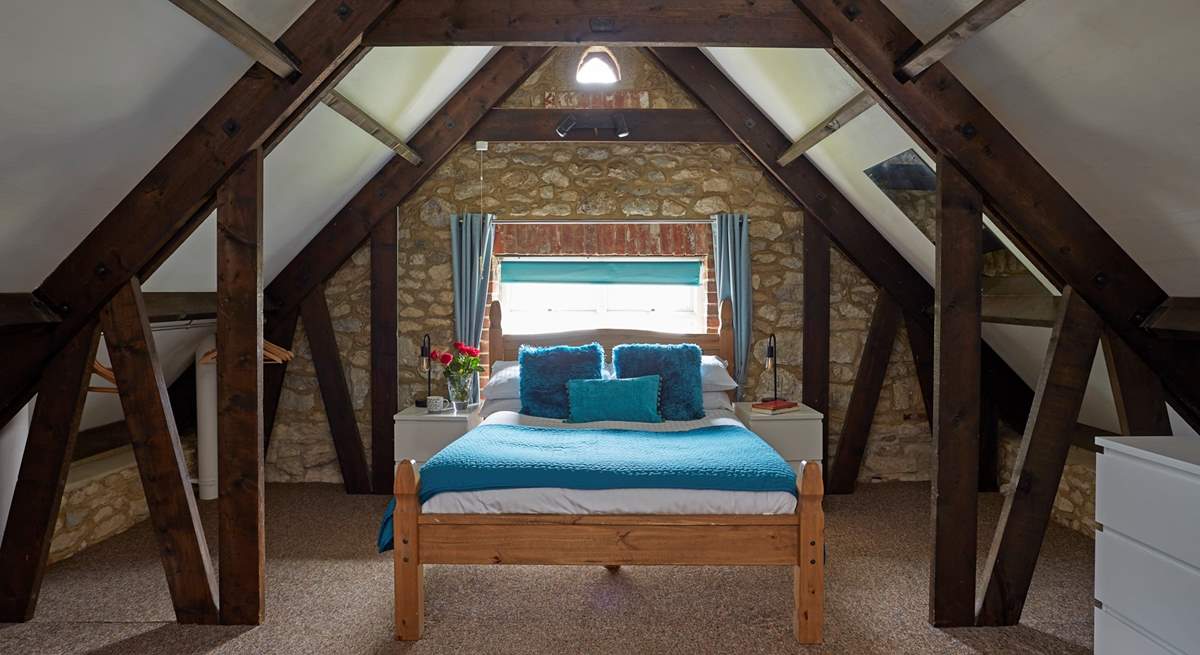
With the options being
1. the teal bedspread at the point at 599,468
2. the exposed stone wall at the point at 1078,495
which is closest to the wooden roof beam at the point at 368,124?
the teal bedspread at the point at 599,468

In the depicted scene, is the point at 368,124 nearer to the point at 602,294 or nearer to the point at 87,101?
the point at 87,101

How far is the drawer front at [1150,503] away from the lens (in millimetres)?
2354

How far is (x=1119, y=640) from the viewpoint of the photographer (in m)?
2.67

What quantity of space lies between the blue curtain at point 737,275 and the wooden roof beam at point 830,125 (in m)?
Answer: 0.63

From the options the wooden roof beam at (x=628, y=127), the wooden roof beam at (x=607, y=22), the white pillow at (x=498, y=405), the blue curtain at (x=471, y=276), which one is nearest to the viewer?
the wooden roof beam at (x=607, y=22)

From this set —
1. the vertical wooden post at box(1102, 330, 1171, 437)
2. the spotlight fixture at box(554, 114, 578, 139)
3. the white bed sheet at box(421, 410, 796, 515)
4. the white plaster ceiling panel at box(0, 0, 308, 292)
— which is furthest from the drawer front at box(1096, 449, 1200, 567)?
the spotlight fixture at box(554, 114, 578, 139)

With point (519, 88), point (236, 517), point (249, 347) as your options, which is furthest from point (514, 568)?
point (519, 88)

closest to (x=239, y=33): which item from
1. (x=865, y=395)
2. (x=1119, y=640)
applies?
(x=1119, y=640)

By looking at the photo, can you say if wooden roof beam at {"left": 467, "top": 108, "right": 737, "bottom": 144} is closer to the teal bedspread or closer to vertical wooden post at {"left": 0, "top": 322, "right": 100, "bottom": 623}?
the teal bedspread

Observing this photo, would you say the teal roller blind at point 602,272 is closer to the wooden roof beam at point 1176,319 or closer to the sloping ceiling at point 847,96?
the sloping ceiling at point 847,96

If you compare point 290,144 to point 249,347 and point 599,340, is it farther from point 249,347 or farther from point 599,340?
point 599,340

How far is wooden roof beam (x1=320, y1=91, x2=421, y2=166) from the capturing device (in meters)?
3.91

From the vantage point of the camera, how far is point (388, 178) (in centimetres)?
536

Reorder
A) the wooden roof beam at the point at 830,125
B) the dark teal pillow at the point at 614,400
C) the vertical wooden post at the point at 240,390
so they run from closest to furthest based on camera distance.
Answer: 1. the vertical wooden post at the point at 240,390
2. the wooden roof beam at the point at 830,125
3. the dark teal pillow at the point at 614,400
